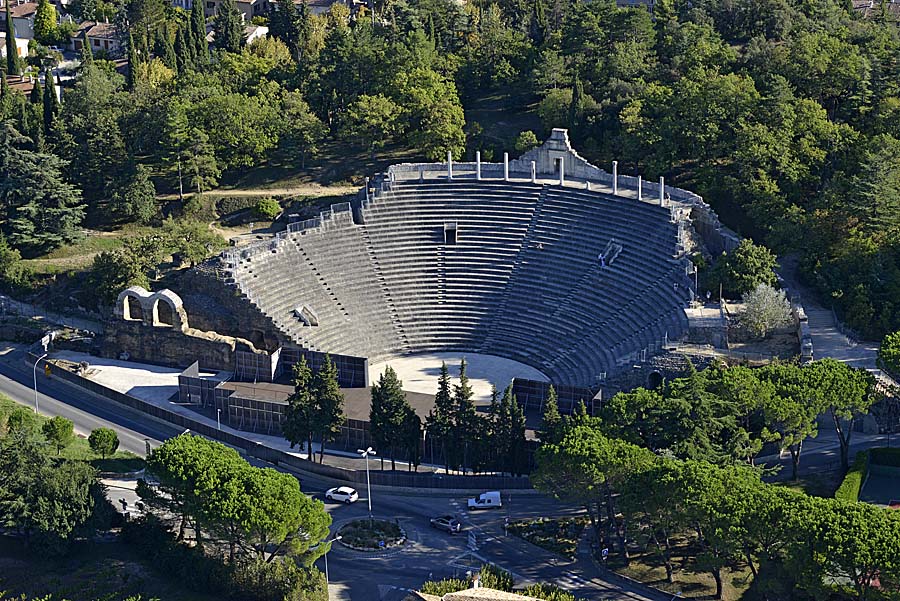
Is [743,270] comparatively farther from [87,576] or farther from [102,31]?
→ [102,31]

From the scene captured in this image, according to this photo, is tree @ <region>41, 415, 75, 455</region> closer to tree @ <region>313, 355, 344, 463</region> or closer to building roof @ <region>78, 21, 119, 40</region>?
tree @ <region>313, 355, 344, 463</region>

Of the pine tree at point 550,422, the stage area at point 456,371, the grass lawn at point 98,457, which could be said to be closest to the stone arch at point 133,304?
the grass lawn at point 98,457

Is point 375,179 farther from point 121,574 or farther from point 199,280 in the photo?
point 121,574

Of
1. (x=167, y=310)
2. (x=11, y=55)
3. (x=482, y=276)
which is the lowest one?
(x=167, y=310)

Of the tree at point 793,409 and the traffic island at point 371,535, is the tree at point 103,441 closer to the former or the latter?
the traffic island at point 371,535

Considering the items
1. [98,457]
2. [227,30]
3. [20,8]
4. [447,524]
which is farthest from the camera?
[20,8]

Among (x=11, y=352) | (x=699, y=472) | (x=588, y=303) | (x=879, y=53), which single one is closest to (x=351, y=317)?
(x=588, y=303)

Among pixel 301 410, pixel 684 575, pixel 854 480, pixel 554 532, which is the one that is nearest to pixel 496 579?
pixel 554 532
